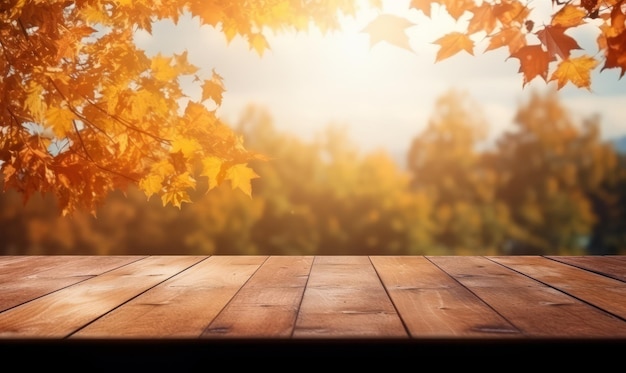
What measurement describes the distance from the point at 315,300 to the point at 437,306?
352 mm

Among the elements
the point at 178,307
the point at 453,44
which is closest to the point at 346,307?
the point at 178,307

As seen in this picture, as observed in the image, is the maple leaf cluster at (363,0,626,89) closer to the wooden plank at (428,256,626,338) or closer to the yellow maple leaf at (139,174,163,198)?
the wooden plank at (428,256,626,338)

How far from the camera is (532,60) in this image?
92.2 inches

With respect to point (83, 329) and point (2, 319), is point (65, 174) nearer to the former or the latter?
point (2, 319)

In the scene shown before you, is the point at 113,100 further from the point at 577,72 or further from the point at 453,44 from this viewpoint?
the point at 577,72

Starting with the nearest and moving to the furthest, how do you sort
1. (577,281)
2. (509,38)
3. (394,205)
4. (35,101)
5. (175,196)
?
(577,281)
(509,38)
(35,101)
(175,196)
(394,205)

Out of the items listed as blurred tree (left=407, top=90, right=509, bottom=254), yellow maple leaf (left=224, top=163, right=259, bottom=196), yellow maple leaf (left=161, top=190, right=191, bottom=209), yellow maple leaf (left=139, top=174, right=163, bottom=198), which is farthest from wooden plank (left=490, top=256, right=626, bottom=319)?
blurred tree (left=407, top=90, right=509, bottom=254)

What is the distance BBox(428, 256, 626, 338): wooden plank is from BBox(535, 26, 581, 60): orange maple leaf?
2.63 ft

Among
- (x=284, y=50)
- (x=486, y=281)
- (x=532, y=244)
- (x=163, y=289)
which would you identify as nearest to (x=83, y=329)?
(x=163, y=289)

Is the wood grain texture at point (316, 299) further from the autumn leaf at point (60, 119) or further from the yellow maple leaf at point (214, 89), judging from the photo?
the yellow maple leaf at point (214, 89)

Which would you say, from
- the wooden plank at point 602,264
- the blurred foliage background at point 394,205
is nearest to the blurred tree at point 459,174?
the blurred foliage background at point 394,205

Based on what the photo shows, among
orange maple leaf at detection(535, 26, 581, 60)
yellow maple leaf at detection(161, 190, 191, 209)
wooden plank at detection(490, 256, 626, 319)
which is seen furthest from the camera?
yellow maple leaf at detection(161, 190, 191, 209)

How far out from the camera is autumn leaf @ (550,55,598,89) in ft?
8.18

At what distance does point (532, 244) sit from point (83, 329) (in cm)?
2574
